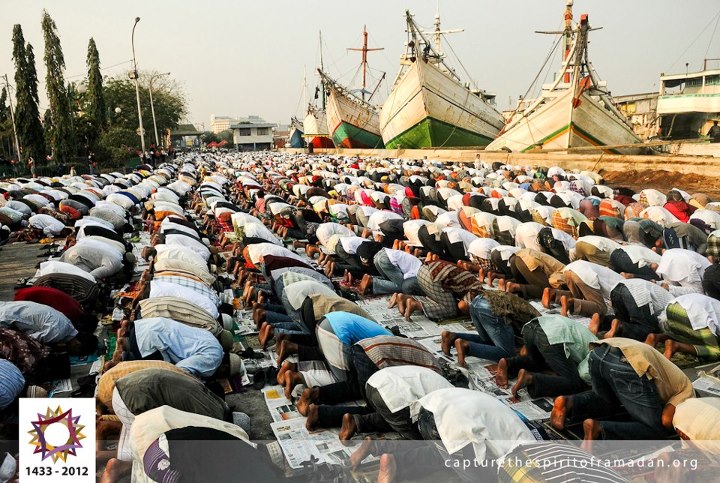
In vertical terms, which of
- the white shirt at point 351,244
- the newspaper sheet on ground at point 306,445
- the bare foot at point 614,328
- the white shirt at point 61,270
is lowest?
the newspaper sheet on ground at point 306,445

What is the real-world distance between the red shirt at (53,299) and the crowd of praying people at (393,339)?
0.04ft

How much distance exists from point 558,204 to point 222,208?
18.5 feet

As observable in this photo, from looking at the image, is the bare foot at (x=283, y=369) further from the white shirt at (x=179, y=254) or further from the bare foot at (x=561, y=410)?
the white shirt at (x=179, y=254)

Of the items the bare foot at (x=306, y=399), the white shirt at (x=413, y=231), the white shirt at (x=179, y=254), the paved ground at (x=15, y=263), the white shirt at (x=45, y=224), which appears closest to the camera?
the bare foot at (x=306, y=399)

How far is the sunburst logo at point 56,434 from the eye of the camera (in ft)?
8.23

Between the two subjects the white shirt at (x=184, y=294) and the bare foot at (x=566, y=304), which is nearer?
the white shirt at (x=184, y=294)

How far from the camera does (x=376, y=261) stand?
5.75m

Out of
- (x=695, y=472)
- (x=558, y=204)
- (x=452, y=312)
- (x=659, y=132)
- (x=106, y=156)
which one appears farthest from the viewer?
(x=659, y=132)

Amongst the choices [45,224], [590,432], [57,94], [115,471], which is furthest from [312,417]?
[57,94]

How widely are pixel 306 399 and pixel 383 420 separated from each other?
0.55 meters

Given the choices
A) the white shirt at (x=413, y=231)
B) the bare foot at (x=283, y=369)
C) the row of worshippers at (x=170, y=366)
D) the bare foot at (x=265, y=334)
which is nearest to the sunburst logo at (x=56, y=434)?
the row of worshippers at (x=170, y=366)

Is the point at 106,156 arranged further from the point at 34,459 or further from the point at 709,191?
the point at 34,459

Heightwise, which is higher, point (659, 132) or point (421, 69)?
point (421, 69)

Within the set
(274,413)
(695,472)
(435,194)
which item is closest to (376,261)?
(274,413)
